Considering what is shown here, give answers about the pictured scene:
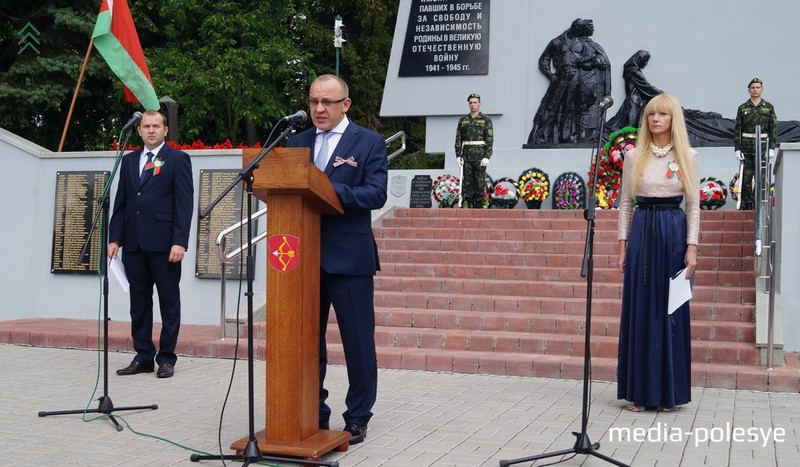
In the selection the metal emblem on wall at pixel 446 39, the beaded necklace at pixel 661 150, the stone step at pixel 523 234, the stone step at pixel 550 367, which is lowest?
the stone step at pixel 550 367

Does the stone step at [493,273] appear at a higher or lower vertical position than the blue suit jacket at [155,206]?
lower

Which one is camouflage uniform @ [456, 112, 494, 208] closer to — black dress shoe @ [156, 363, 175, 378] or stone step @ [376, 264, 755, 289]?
stone step @ [376, 264, 755, 289]

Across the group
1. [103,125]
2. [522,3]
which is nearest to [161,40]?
[103,125]

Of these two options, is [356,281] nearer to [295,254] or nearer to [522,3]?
[295,254]

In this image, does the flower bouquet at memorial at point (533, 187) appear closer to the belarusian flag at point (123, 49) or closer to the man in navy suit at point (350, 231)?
the belarusian flag at point (123, 49)

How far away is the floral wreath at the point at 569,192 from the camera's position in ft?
52.4

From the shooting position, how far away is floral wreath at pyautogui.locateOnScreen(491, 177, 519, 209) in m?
16.3

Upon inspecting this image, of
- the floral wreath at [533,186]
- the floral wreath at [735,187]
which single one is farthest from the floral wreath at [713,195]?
the floral wreath at [533,186]

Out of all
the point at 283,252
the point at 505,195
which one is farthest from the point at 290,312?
the point at 505,195

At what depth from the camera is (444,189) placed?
16281 mm

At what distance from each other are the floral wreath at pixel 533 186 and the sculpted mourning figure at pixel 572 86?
1273mm

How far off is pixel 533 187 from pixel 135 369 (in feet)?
32.6

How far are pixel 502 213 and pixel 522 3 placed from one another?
273 inches

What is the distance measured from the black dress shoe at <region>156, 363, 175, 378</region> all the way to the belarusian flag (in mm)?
3737
